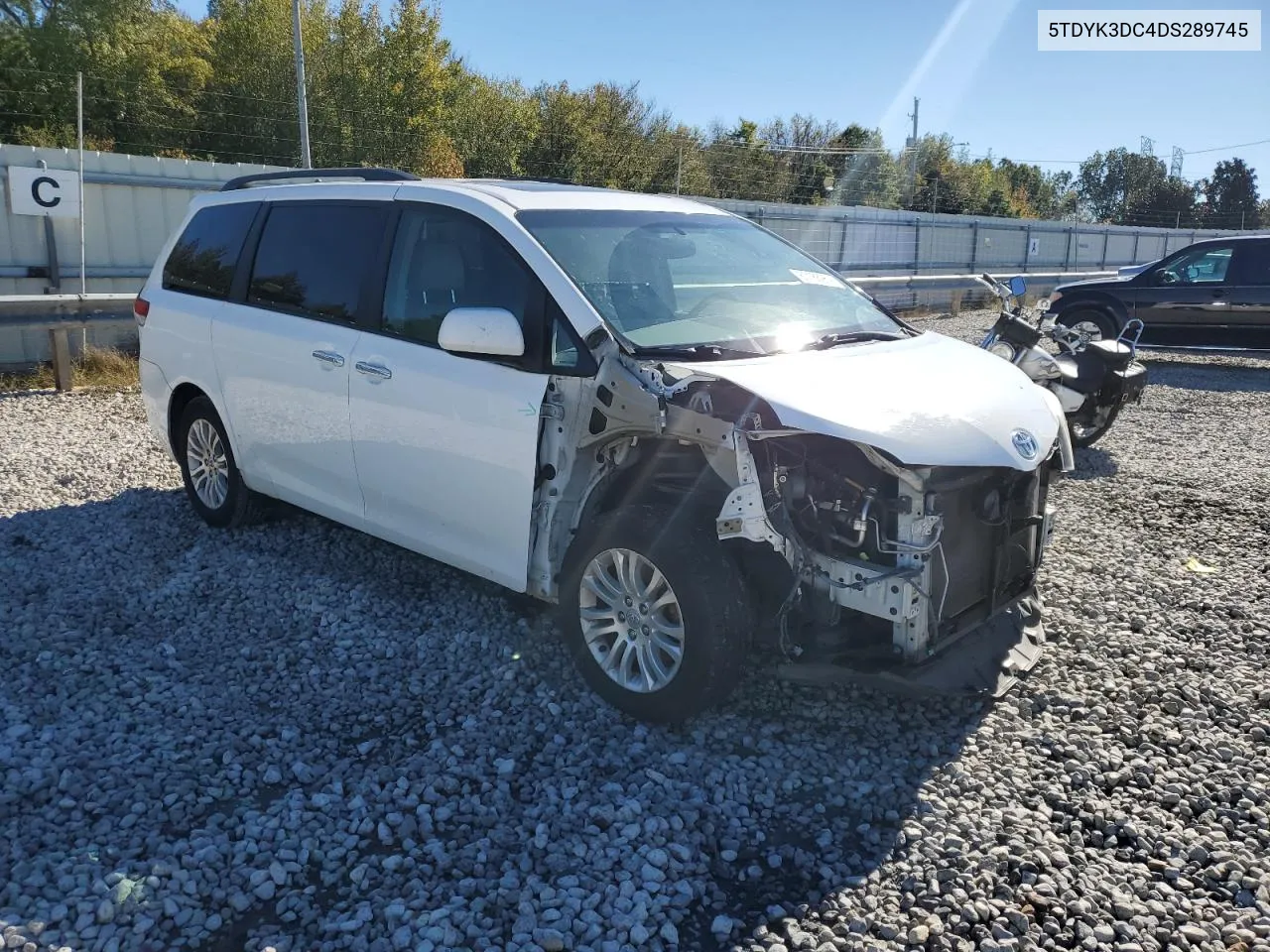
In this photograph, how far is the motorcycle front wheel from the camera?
8.39m

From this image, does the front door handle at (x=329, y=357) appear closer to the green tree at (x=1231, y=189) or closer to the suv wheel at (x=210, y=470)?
the suv wheel at (x=210, y=470)

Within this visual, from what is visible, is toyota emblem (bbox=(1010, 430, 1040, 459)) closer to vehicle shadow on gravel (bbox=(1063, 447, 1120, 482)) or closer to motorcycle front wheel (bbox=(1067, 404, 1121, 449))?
vehicle shadow on gravel (bbox=(1063, 447, 1120, 482))

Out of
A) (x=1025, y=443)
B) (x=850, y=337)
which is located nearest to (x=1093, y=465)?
(x=850, y=337)

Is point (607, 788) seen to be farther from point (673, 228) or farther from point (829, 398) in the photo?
point (673, 228)

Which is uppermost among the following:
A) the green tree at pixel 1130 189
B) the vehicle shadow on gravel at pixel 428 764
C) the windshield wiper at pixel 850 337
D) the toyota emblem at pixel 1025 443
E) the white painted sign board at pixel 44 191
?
the green tree at pixel 1130 189

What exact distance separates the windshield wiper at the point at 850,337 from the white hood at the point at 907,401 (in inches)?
2.2

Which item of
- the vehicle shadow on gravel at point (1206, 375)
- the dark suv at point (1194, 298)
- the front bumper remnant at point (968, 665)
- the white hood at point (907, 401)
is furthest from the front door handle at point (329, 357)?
the dark suv at point (1194, 298)

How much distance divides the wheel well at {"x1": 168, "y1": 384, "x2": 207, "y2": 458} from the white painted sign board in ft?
22.1

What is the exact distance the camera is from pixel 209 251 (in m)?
5.96

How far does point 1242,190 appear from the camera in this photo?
79.1m

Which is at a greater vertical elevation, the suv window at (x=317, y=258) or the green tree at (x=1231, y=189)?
the green tree at (x=1231, y=189)

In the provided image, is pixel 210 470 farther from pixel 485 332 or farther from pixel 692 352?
pixel 692 352

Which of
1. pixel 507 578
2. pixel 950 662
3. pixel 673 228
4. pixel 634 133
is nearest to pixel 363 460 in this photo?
pixel 507 578

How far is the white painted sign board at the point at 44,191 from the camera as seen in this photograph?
11117mm
